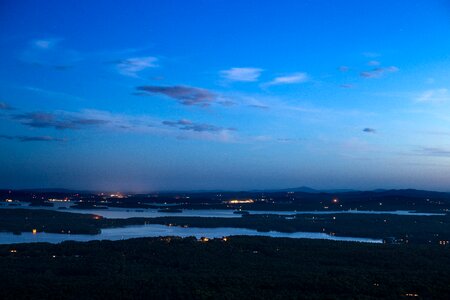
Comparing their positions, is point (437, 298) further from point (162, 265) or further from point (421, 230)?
point (421, 230)

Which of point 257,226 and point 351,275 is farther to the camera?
point 257,226

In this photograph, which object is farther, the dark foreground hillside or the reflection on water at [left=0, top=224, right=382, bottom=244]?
the reflection on water at [left=0, top=224, right=382, bottom=244]

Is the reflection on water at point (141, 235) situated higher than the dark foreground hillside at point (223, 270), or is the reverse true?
the dark foreground hillside at point (223, 270)

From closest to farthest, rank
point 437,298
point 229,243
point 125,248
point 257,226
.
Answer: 1. point 437,298
2. point 125,248
3. point 229,243
4. point 257,226

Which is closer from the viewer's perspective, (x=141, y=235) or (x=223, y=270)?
(x=223, y=270)

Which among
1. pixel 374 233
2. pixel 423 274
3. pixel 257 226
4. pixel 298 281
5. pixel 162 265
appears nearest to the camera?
pixel 298 281

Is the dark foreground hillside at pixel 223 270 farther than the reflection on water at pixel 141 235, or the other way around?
the reflection on water at pixel 141 235

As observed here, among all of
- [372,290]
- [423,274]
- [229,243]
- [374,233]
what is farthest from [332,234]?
[372,290]

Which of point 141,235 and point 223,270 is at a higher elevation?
point 223,270
